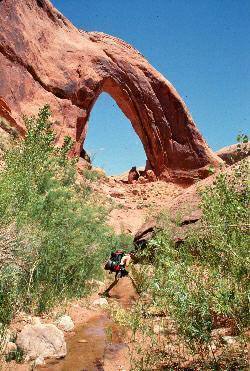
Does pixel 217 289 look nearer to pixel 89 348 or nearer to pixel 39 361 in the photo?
pixel 39 361

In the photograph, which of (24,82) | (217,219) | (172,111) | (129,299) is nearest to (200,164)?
(172,111)

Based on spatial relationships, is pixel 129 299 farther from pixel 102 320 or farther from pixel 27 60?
pixel 27 60

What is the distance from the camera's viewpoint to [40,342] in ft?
17.4

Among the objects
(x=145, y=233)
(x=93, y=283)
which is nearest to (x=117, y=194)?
(x=145, y=233)

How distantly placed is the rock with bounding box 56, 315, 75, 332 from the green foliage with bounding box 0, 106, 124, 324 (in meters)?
0.37

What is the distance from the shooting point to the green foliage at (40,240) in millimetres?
6027

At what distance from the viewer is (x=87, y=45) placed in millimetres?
27234

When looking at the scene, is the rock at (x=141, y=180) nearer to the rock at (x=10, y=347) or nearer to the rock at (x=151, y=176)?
the rock at (x=151, y=176)

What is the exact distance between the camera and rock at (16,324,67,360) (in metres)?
5.14

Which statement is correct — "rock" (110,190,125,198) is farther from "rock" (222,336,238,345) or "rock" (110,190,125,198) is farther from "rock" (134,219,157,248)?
→ "rock" (222,336,238,345)

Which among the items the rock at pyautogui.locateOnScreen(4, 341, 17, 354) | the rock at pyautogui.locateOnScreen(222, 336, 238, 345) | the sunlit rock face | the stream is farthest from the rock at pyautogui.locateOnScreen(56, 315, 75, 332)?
the sunlit rock face

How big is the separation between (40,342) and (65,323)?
1.53 m

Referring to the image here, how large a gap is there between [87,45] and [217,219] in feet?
81.3

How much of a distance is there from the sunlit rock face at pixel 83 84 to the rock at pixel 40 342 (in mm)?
15834
